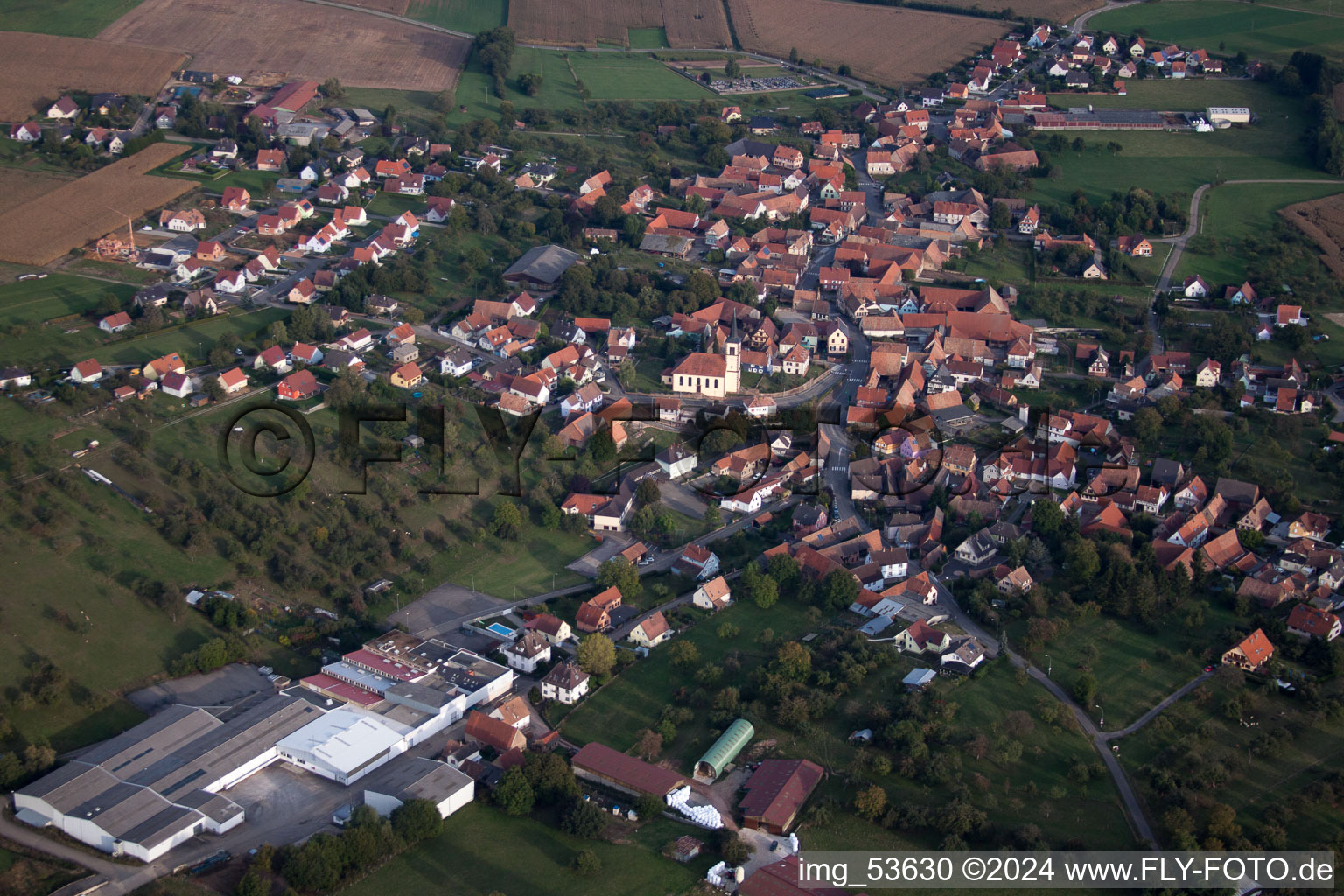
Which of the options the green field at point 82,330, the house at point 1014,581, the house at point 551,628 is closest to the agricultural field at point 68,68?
the green field at point 82,330

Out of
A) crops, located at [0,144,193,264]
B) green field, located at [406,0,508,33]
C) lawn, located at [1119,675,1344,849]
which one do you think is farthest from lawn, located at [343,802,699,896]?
green field, located at [406,0,508,33]

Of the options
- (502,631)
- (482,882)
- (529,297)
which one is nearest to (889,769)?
(482,882)

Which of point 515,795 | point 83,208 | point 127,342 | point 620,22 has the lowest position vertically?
point 515,795

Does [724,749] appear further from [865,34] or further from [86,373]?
[865,34]

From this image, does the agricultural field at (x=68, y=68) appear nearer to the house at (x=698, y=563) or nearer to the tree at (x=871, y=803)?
the house at (x=698, y=563)

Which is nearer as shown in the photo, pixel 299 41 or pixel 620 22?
pixel 299 41

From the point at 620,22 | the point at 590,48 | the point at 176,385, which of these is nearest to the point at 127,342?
the point at 176,385

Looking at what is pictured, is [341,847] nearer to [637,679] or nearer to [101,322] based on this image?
[637,679]
